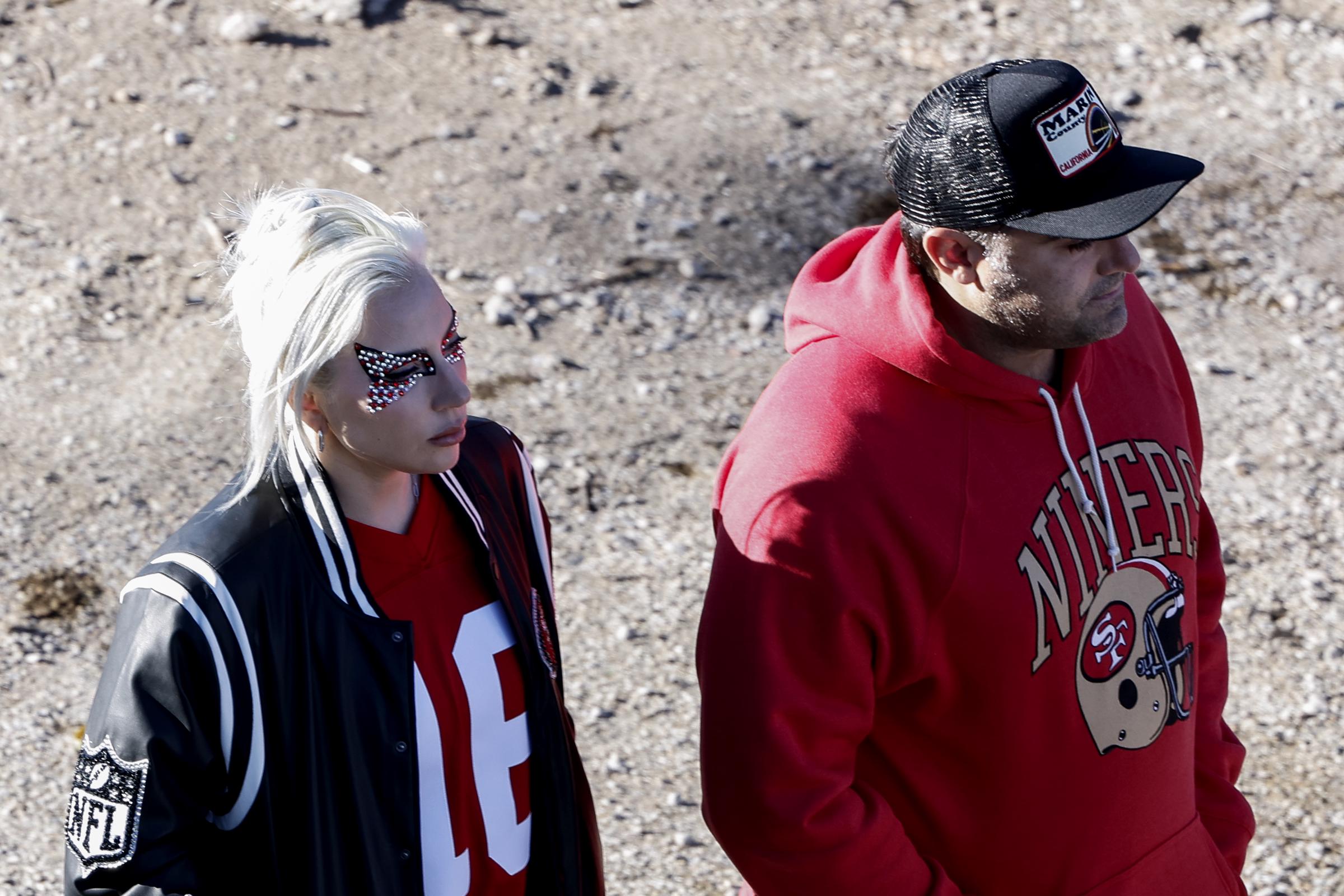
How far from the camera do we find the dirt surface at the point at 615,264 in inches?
143

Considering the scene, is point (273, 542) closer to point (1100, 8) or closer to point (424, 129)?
point (424, 129)

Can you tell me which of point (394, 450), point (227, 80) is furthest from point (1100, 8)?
point (394, 450)

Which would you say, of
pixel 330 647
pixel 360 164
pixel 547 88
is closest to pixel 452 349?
pixel 330 647

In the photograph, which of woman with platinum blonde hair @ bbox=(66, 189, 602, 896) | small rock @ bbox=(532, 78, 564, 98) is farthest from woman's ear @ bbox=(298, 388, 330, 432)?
small rock @ bbox=(532, 78, 564, 98)

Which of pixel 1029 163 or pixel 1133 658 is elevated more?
pixel 1029 163

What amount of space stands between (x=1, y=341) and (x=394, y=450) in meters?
3.51

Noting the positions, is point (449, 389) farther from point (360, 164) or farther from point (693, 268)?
point (360, 164)

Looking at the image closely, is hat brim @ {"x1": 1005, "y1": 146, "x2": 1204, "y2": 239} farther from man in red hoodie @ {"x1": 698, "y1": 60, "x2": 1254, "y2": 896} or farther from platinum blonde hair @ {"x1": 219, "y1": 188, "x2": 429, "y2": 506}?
platinum blonde hair @ {"x1": 219, "y1": 188, "x2": 429, "y2": 506}

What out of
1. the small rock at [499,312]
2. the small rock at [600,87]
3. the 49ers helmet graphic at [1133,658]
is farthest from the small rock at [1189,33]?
the 49ers helmet graphic at [1133,658]

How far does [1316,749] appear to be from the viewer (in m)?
3.49

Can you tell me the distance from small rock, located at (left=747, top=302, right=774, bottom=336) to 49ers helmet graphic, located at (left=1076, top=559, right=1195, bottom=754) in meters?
2.86

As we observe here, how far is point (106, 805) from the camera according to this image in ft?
5.57

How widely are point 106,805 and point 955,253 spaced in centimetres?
130

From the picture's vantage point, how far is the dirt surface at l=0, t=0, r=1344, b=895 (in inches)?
143
